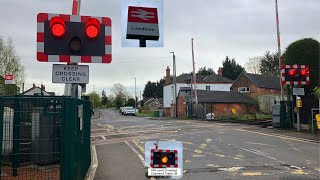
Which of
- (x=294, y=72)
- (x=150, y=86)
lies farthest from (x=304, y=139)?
(x=150, y=86)

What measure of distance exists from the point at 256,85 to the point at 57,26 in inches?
2397

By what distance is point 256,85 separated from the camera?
65.0 m

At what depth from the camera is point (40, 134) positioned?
7156 mm

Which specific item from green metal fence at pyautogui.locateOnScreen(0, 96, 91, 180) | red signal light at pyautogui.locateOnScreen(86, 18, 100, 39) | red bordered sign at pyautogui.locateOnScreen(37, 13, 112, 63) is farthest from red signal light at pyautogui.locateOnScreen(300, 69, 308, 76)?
red signal light at pyautogui.locateOnScreen(86, 18, 100, 39)

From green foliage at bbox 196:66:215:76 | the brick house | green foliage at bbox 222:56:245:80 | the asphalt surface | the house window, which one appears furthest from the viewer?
green foliage at bbox 196:66:215:76

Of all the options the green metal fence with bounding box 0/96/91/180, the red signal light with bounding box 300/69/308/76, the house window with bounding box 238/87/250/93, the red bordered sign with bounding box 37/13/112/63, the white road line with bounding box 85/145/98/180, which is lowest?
the white road line with bounding box 85/145/98/180

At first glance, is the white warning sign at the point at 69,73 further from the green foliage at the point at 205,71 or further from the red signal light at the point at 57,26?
the green foliage at the point at 205,71

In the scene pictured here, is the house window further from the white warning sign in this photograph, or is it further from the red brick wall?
the white warning sign

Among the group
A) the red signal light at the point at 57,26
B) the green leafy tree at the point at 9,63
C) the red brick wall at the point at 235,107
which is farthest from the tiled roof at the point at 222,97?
the red signal light at the point at 57,26

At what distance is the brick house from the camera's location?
65.0 m

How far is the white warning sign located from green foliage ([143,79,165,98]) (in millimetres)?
139782

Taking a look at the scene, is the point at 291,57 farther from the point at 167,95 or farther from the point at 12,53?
the point at 167,95

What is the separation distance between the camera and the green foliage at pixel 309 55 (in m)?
22.9

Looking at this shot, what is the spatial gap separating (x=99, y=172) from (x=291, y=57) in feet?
54.4
